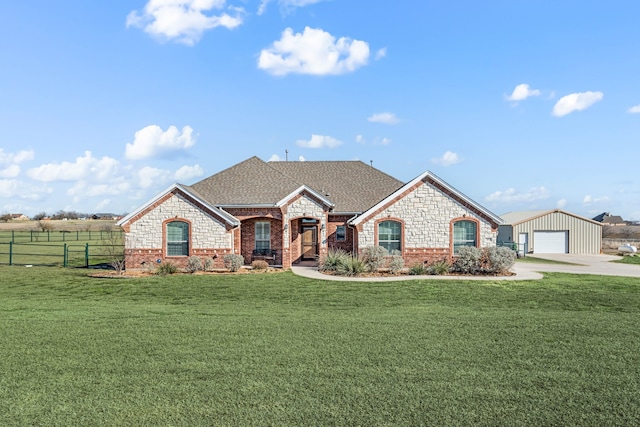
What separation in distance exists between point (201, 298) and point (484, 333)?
8654 millimetres

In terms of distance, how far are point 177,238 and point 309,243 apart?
7268 mm

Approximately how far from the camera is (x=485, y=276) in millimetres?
20188

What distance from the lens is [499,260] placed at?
20.6m

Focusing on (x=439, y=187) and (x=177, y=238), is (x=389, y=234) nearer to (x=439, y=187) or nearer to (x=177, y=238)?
(x=439, y=187)

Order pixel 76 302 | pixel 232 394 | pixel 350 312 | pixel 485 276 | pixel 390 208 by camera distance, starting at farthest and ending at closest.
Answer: pixel 390 208, pixel 485 276, pixel 76 302, pixel 350 312, pixel 232 394

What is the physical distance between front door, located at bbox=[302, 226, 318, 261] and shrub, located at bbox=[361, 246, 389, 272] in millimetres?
4967

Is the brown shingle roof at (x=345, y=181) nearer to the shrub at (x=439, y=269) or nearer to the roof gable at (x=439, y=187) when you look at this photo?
the roof gable at (x=439, y=187)

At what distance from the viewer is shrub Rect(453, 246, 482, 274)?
2095 centimetres

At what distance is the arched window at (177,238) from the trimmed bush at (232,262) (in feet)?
7.52

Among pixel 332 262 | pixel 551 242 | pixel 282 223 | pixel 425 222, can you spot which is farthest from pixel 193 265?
pixel 551 242

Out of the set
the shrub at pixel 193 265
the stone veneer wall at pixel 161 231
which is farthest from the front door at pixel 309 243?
the shrub at pixel 193 265

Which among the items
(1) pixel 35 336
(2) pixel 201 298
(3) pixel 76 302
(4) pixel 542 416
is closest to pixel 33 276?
(3) pixel 76 302

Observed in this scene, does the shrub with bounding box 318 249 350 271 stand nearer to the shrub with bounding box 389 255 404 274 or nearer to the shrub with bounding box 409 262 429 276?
the shrub with bounding box 389 255 404 274

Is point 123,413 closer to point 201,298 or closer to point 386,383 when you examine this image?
point 386,383
